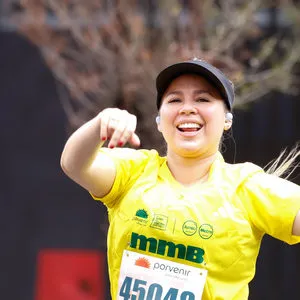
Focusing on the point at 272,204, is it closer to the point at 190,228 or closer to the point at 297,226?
the point at 297,226

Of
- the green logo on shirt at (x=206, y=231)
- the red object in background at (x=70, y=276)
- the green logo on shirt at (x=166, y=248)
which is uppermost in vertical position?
the red object in background at (x=70, y=276)

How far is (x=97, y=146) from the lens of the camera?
3463 mm

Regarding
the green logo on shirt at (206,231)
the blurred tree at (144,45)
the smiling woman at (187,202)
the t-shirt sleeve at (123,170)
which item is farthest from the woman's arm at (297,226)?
the blurred tree at (144,45)

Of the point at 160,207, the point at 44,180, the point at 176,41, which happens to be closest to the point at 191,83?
the point at 160,207

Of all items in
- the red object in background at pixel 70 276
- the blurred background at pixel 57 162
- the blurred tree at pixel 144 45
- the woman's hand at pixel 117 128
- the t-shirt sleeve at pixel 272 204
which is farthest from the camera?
the red object in background at pixel 70 276

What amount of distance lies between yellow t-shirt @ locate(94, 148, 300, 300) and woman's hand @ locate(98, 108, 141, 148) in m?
0.42

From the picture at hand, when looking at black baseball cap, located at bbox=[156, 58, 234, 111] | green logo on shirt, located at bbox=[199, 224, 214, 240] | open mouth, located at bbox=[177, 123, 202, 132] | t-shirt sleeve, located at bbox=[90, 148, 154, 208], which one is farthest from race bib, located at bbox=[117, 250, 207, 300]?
black baseball cap, located at bbox=[156, 58, 234, 111]

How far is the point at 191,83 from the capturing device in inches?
145

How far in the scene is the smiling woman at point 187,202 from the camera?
354 cm

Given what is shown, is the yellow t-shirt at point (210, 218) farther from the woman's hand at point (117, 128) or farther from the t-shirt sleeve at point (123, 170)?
the woman's hand at point (117, 128)

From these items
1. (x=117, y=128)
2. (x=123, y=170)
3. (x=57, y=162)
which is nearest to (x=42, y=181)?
(x=57, y=162)

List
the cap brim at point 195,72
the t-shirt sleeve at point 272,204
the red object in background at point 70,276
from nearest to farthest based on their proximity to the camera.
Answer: the t-shirt sleeve at point 272,204, the cap brim at point 195,72, the red object in background at point 70,276

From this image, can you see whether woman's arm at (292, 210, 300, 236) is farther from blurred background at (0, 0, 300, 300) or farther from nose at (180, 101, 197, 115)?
blurred background at (0, 0, 300, 300)

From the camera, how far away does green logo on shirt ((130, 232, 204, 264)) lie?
11.6ft
